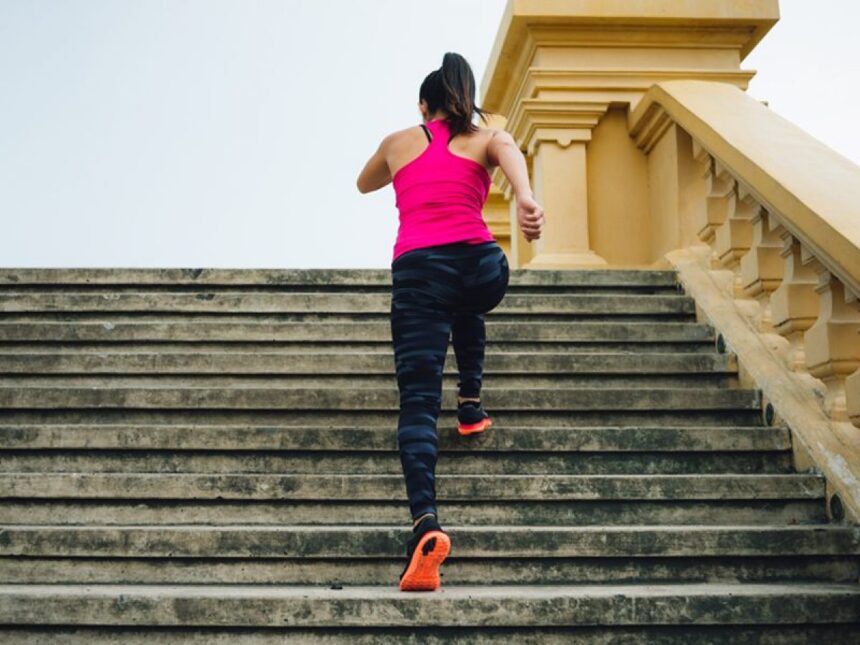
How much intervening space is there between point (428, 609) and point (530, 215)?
125cm

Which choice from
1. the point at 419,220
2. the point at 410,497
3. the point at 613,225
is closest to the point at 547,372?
the point at 419,220

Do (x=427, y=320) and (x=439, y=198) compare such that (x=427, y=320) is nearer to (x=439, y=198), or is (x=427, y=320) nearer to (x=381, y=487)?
(x=439, y=198)

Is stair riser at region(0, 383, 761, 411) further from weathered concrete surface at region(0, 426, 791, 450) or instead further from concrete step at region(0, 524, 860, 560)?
concrete step at region(0, 524, 860, 560)

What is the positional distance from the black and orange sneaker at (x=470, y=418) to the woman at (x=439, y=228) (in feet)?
1.40

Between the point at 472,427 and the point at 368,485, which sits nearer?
the point at 368,485

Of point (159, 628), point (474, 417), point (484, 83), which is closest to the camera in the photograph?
point (159, 628)

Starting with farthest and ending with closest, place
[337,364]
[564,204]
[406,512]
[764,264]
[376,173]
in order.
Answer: [564,204]
[337,364]
[764,264]
[376,173]
[406,512]

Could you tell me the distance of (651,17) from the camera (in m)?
7.27

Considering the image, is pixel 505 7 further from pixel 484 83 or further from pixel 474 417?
pixel 474 417

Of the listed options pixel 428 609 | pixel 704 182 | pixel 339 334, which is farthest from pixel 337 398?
pixel 704 182

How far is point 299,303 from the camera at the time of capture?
5.32m

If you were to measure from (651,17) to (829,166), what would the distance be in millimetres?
3542

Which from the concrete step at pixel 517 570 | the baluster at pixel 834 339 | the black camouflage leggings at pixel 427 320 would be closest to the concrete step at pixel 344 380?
the baluster at pixel 834 339

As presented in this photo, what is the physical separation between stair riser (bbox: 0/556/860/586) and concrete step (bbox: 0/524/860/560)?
0.07 ft
